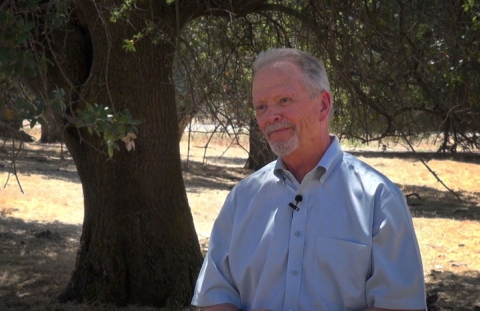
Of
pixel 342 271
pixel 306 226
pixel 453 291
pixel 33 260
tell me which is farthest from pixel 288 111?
pixel 33 260

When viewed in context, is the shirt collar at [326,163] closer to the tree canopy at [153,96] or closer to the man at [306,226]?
the man at [306,226]

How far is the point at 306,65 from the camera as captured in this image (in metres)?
2.67

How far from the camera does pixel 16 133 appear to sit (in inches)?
253

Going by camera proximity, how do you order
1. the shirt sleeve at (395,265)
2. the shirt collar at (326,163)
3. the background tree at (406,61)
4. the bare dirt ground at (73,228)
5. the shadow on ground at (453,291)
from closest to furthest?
the shirt sleeve at (395,265), the shirt collar at (326,163), the background tree at (406,61), the shadow on ground at (453,291), the bare dirt ground at (73,228)

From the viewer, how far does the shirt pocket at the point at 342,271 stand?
7.98ft

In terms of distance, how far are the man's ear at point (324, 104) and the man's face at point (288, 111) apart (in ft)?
0.04

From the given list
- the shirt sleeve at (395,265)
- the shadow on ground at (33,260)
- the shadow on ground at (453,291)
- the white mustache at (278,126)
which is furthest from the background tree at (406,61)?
the shirt sleeve at (395,265)

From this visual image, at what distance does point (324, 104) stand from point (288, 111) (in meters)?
0.15

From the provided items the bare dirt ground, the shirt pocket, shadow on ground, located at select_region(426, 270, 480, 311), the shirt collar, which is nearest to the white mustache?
the shirt collar

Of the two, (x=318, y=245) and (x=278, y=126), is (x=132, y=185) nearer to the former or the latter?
(x=278, y=126)

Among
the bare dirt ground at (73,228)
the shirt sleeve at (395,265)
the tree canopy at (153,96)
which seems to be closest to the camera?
the shirt sleeve at (395,265)

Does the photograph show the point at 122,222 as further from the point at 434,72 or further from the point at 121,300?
the point at 434,72

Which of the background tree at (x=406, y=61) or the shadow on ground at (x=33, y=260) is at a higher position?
the background tree at (x=406, y=61)

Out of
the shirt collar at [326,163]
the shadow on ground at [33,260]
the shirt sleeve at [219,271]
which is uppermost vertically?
the shirt collar at [326,163]
